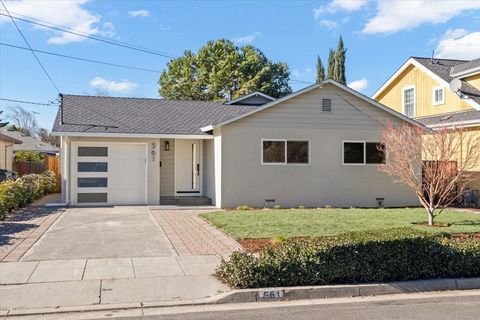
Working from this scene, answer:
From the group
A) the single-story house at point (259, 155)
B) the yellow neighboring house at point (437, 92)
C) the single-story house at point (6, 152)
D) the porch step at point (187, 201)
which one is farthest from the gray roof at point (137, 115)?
the single-story house at point (6, 152)

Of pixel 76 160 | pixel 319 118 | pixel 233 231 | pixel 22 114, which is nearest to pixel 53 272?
pixel 233 231

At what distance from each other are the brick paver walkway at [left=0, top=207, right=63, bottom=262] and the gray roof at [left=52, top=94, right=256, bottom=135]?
125 inches

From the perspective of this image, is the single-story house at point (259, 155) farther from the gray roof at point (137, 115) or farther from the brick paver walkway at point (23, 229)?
the brick paver walkway at point (23, 229)

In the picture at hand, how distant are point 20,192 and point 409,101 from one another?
18.8 metres

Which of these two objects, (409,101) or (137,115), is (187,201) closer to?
(137,115)

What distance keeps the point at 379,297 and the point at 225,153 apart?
1050 centimetres

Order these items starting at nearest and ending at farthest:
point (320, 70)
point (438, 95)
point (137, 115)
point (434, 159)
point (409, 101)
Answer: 1. point (434, 159)
2. point (137, 115)
3. point (438, 95)
4. point (409, 101)
5. point (320, 70)

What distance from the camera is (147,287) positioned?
7398mm

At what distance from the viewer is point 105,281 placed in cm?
764

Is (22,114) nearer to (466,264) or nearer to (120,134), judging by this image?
(120,134)

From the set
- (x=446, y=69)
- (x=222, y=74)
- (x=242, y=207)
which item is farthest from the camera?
(x=222, y=74)

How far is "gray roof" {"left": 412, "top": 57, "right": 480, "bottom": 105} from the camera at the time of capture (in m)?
20.8

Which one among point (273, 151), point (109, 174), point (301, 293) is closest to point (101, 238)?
point (301, 293)

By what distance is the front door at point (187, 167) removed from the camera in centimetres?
1995
